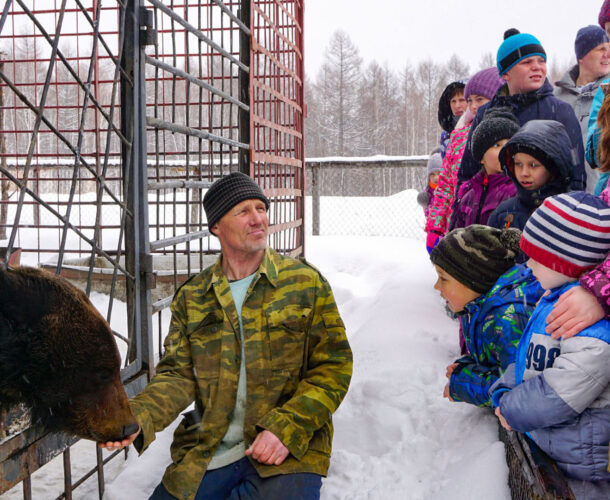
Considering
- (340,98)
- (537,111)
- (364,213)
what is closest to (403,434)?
(537,111)

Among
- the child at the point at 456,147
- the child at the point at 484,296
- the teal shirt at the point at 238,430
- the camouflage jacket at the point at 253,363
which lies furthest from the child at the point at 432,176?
the teal shirt at the point at 238,430

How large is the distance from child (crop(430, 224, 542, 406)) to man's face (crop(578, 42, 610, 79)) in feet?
7.52

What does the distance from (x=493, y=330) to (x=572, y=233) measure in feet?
2.03

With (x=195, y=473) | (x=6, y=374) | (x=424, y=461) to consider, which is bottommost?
(x=424, y=461)

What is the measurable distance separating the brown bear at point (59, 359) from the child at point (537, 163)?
194 cm

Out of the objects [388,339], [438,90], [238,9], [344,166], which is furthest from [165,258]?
[438,90]

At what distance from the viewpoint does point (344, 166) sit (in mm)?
9914

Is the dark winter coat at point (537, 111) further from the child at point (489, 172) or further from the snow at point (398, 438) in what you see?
the snow at point (398, 438)

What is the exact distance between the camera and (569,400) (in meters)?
1.55

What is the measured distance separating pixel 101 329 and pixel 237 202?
2.16 feet

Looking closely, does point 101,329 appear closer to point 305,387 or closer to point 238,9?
point 305,387

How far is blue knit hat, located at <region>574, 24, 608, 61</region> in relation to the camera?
392 centimetres

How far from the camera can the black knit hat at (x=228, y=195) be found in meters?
2.13

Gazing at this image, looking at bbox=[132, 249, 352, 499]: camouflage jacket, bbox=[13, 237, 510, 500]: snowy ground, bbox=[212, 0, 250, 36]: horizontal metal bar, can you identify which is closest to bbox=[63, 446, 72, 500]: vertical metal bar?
bbox=[13, 237, 510, 500]: snowy ground
